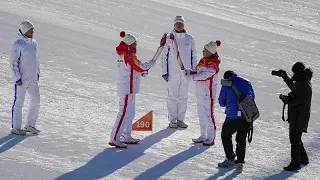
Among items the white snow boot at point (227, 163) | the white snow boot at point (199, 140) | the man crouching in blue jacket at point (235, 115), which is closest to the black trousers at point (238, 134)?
the man crouching in blue jacket at point (235, 115)

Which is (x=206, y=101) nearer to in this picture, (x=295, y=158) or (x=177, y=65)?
(x=177, y=65)

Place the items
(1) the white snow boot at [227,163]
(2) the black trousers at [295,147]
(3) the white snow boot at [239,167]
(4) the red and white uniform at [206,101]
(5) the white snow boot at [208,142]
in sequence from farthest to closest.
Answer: (5) the white snow boot at [208,142], (4) the red and white uniform at [206,101], (2) the black trousers at [295,147], (1) the white snow boot at [227,163], (3) the white snow boot at [239,167]

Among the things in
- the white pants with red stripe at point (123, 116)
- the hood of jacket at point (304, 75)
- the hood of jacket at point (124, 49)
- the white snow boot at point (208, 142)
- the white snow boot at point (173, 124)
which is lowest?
the white snow boot at point (208, 142)

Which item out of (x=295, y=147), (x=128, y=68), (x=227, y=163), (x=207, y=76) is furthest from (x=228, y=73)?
(x=128, y=68)

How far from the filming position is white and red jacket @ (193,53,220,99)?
1215 cm

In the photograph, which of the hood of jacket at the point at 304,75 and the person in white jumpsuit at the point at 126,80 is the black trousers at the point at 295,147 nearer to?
the hood of jacket at the point at 304,75

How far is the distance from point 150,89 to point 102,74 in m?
1.28

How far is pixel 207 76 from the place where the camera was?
1220 cm

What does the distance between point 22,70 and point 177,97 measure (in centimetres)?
267

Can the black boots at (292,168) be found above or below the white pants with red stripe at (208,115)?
below

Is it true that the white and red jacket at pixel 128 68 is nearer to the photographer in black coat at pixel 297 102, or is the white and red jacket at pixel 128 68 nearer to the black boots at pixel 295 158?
the photographer in black coat at pixel 297 102

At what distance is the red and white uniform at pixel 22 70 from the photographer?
12.0 metres

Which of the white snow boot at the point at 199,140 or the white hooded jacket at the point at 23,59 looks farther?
the white snow boot at the point at 199,140

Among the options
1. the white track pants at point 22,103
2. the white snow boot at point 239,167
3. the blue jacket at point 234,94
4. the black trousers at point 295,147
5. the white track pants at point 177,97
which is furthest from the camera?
the white track pants at point 177,97
